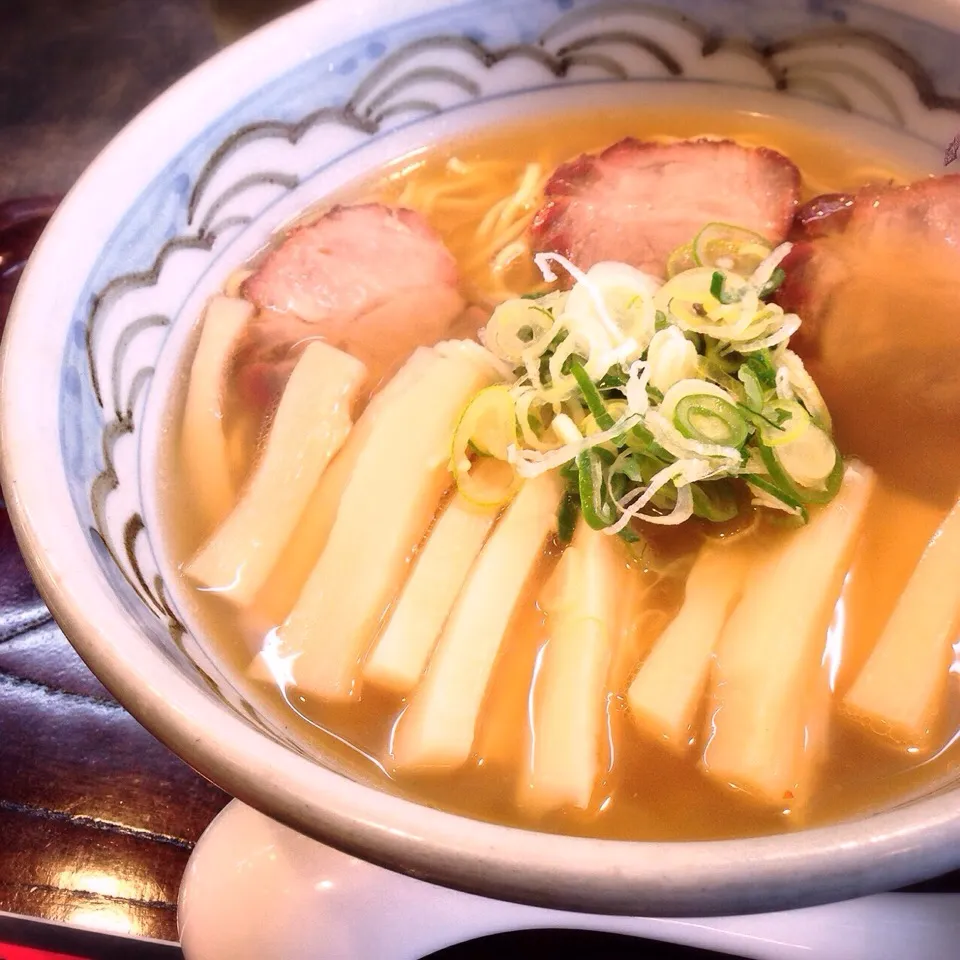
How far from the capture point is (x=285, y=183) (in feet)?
5.37

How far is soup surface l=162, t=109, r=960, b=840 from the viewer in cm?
108

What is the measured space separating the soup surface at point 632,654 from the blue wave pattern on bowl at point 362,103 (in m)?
0.10

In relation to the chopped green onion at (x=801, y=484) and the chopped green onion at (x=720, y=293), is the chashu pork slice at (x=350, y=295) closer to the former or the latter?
the chopped green onion at (x=720, y=293)

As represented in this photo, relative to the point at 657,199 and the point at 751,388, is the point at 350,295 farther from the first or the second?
the point at 751,388

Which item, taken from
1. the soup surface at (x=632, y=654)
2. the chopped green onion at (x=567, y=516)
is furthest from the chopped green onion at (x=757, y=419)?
the chopped green onion at (x=567, y=516)

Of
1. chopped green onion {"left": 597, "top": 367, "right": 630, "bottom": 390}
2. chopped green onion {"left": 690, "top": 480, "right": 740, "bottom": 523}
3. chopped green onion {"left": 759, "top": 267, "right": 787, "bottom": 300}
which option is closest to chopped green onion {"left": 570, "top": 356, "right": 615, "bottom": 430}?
chopped green onion {"left": 597, "top": 367, "right": 630, "bottom": 390}

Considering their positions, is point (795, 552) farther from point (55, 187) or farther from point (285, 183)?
point (55, 187)

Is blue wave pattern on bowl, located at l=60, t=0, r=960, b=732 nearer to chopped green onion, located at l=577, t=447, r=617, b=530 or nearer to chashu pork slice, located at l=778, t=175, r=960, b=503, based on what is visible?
chashu pork slice, located at l=778, t=175, r=960, b=503

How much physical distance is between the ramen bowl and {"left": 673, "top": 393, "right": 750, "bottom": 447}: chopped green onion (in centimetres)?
51

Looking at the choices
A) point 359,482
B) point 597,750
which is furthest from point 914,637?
point 359,482

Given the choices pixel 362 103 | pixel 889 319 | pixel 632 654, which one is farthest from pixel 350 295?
pixel 889 319

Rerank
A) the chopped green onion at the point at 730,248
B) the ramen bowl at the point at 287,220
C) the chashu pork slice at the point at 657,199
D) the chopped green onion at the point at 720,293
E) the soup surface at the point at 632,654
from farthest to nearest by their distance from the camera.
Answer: the chashu pork slice at the point at 657,199 < the chopped green onion at the point at 730,248 < the chopped green onion at the point at 720,293 < the soup surface at the point at 632,654 < the ramen bowl at the point at 287,220

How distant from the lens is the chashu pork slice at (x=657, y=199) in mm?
1591

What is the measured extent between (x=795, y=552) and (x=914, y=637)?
18 cm
